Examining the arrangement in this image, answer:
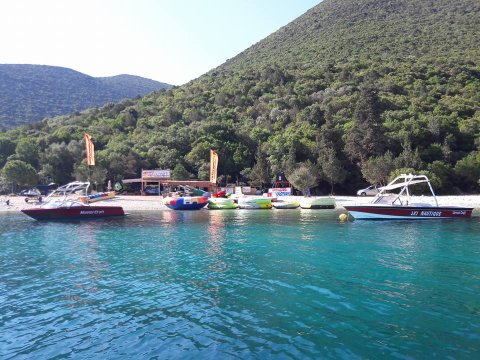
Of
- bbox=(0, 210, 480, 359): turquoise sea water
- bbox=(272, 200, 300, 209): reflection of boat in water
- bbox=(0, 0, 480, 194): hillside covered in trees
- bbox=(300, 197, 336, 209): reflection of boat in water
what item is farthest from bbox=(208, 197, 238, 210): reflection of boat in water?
bbox=(0, 210, 480, 359): turquoise sea water

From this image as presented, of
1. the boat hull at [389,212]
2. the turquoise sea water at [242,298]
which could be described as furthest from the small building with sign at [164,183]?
the turquoise sea water at [242,298]

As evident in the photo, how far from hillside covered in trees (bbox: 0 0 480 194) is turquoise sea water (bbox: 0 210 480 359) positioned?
162ft

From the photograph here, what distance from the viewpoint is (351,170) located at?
3078 inches

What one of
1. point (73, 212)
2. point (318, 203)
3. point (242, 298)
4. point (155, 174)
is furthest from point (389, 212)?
point (155, 174)

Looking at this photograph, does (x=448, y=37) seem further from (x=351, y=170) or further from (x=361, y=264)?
(x=361, y=264)

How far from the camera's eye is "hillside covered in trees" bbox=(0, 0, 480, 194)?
76500 mm

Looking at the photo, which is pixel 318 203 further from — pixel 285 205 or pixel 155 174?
pixel 155 174

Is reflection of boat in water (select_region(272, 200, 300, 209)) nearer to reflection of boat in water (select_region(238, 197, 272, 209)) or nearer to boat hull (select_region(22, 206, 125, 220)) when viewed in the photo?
reflection of boat in water (select_region(238, 197, 272, 209))

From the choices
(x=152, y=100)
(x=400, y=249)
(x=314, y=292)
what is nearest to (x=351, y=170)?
(x=400, y=249)

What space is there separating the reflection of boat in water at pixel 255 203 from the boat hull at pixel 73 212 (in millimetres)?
17411

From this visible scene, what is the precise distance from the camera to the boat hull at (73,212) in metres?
41.7

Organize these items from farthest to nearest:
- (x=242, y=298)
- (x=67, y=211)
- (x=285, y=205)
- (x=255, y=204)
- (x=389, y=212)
→ (x=255, y=204) < (x=285, y=205) < (x=67, y=211) < (x=389, y=212) < (x=242, y=298)

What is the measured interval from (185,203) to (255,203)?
9548mm

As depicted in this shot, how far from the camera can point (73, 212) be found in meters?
42.9
